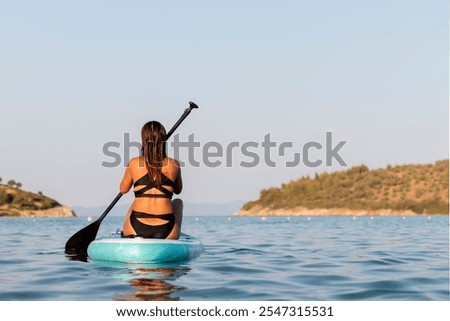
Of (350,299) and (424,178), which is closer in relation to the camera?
(350,299)

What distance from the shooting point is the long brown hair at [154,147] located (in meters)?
10.6

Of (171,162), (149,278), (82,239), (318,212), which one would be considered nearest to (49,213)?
(318,212)

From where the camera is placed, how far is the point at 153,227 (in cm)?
1141

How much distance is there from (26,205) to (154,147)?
156 metres

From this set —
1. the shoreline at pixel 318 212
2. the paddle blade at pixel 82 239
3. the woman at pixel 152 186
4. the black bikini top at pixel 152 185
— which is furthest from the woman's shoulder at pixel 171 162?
the shoreline at pixel 318 212

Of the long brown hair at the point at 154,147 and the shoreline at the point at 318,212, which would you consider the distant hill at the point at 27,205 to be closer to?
the shoreline at the point at 318,212

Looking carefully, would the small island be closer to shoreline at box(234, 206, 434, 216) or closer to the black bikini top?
shoreline at box(234, 206, 434, 216)

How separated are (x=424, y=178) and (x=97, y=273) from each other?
133 meters

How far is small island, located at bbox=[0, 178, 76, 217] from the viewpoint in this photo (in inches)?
6073

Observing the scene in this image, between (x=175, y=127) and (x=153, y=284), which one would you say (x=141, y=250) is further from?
(x=175, y=127)

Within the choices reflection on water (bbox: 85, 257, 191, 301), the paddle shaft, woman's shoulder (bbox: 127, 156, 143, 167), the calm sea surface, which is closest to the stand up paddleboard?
reflection on water (bbox: 85, 257, 191, 301)
